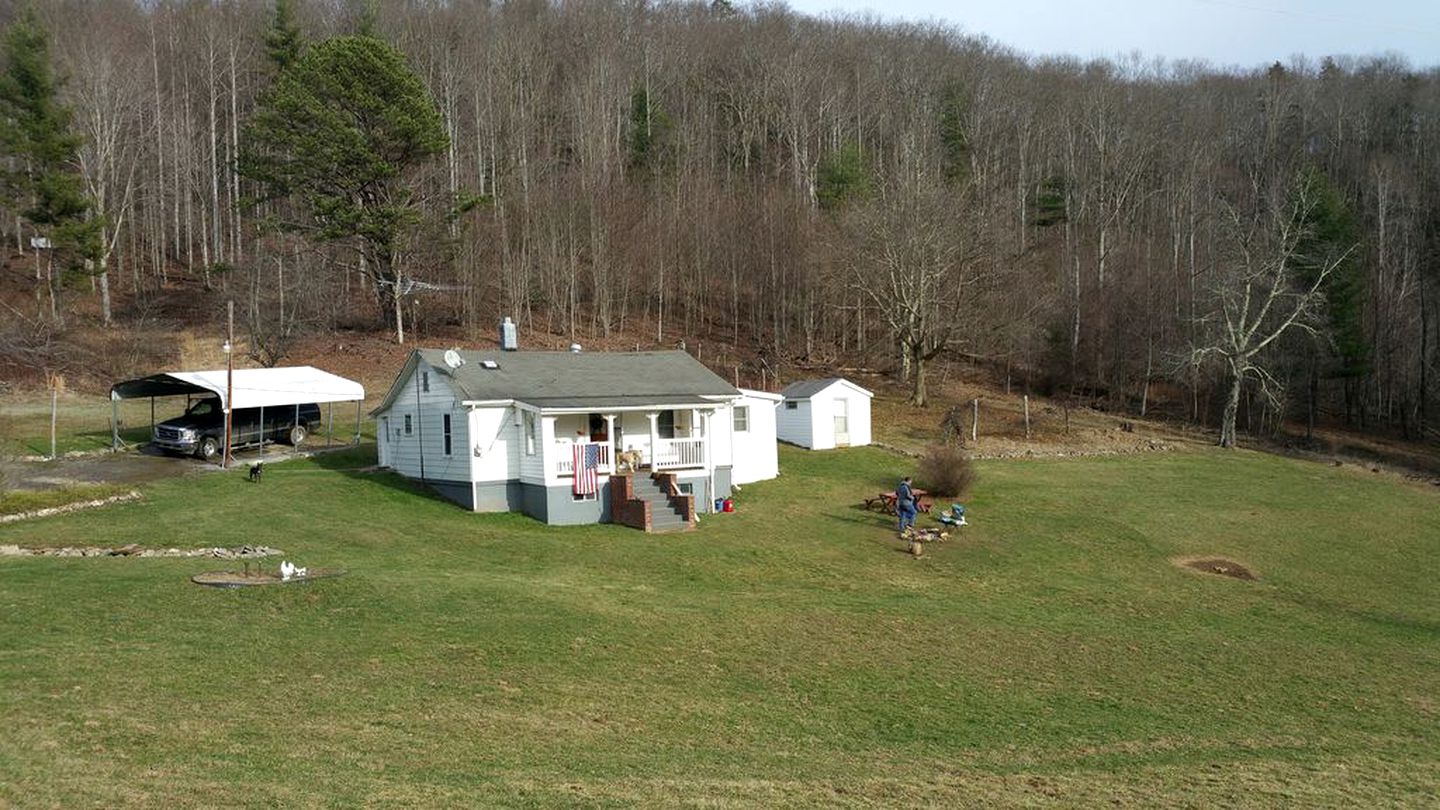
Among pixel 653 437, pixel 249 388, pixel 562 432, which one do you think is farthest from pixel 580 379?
pixel 249 388

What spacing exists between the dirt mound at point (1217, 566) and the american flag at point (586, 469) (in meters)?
14.0

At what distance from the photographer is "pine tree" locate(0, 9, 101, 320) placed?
1785 inches

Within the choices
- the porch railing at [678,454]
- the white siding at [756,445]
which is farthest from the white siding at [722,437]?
the white siding at [756,445]

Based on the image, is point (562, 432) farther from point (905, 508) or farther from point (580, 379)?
point (905, 508)

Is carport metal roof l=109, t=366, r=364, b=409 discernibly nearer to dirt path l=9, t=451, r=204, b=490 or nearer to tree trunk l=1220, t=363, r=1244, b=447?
dirt path l=9, t=451, r=204, b=490

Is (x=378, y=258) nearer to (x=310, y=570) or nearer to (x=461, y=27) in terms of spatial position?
(x=461, y=27)

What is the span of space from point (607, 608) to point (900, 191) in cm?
3641

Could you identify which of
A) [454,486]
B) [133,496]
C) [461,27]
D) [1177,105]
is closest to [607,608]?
[454,486]

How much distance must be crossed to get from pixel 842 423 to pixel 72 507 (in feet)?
83.2

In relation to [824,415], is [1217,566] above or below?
below

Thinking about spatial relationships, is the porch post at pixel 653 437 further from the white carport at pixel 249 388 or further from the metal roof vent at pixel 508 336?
the white carport at pixel 249 388

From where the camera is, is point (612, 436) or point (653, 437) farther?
point (612, 436)

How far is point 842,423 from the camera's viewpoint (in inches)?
1548

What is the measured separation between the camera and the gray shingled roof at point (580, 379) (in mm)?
26812
